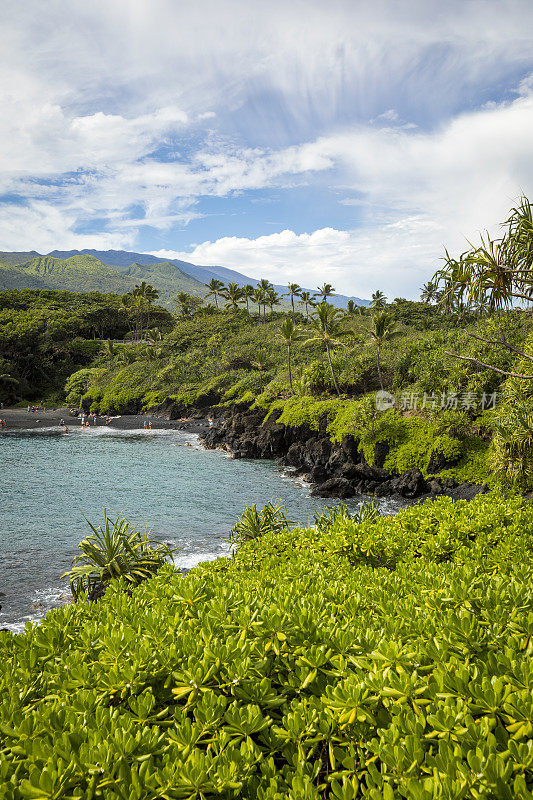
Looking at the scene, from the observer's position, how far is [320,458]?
29938 millimetres

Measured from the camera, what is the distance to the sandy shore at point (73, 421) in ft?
164

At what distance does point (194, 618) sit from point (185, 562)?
1444 cm

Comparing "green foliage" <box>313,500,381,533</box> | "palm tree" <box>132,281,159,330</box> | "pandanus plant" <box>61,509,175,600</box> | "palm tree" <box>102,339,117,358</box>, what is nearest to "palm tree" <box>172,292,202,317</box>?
"palm tree" <box>132,281,159,330</box>

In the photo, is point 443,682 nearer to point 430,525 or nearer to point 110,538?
point 430,525

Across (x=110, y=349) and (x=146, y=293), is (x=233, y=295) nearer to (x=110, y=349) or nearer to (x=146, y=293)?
(x=146, y=293)

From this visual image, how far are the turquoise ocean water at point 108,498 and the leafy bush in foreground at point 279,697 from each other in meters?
12.0

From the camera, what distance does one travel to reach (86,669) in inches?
130

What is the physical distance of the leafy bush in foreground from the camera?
2260 mm
